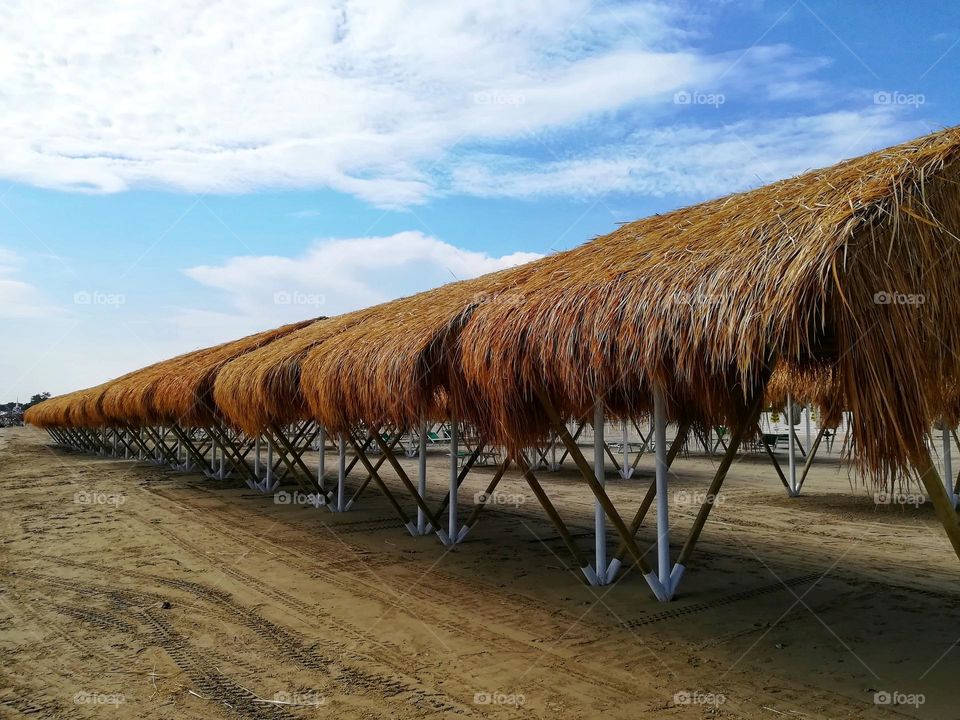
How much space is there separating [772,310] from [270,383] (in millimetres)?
7311

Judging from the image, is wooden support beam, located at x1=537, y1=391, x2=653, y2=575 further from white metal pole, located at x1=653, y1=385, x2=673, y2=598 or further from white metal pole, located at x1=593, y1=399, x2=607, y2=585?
white metal pole, located at x1=593, y1=399, x2=607, y2=585

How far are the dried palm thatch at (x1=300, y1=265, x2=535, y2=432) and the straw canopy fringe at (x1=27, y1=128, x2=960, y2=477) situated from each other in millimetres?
25

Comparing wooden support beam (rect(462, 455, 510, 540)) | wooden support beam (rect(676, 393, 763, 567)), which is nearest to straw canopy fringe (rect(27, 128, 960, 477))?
wooden support beam (rect(676, 393, 763, 567))

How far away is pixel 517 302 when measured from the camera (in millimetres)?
5566

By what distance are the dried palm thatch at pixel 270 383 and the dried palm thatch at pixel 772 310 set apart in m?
4.22

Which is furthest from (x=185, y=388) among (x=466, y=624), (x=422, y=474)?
(x=466, y=624)

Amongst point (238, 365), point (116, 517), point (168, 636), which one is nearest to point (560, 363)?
point (168, 636)

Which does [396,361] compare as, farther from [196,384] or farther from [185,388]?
[185,388]

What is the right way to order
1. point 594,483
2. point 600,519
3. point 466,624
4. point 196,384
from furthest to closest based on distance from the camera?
point 196,384 → point 600,519 → point 594,483 → point 466,624

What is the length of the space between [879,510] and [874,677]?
25.3 feet

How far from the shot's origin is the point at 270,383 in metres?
9.25

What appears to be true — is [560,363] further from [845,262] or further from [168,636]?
[168,636]

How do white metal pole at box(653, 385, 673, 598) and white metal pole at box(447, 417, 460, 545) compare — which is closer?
white metal pole at box(653, 385, 673, 598)

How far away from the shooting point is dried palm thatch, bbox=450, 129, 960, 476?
125 inches
